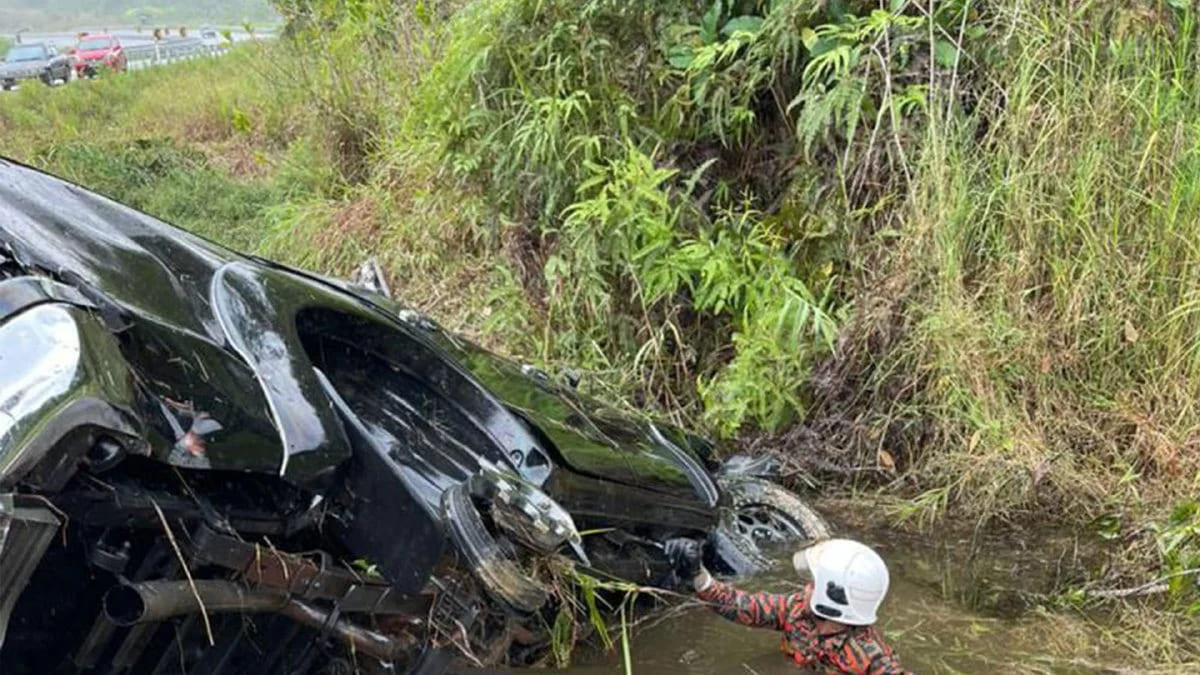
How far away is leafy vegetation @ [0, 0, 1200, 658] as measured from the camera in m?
4.54

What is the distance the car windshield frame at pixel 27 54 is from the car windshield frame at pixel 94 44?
3.11 meters

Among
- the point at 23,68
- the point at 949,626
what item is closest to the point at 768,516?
the point at 949,626

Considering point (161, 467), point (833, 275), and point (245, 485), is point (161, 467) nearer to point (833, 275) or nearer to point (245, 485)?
point (245, 485)

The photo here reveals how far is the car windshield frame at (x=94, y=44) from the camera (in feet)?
98.5

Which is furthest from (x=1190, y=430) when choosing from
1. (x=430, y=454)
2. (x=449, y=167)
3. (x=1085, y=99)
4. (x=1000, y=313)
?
(x=449, y=167)

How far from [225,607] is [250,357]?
519mm

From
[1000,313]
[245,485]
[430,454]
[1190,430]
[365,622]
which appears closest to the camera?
[245,485]

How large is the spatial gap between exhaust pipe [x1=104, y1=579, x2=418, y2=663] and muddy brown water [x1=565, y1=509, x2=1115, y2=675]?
965mm

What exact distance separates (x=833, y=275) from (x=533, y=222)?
183 centimetres

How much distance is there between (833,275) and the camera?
522 cm

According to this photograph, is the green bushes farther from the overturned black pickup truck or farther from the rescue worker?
the overturned black pickup truck

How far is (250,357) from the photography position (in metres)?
2.32

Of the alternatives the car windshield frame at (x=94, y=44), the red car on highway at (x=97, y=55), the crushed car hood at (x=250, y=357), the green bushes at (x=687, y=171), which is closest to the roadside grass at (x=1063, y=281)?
the green bushes at (x=687, y=171)

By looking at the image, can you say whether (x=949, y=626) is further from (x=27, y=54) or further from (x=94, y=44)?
(x=94, y=44)
